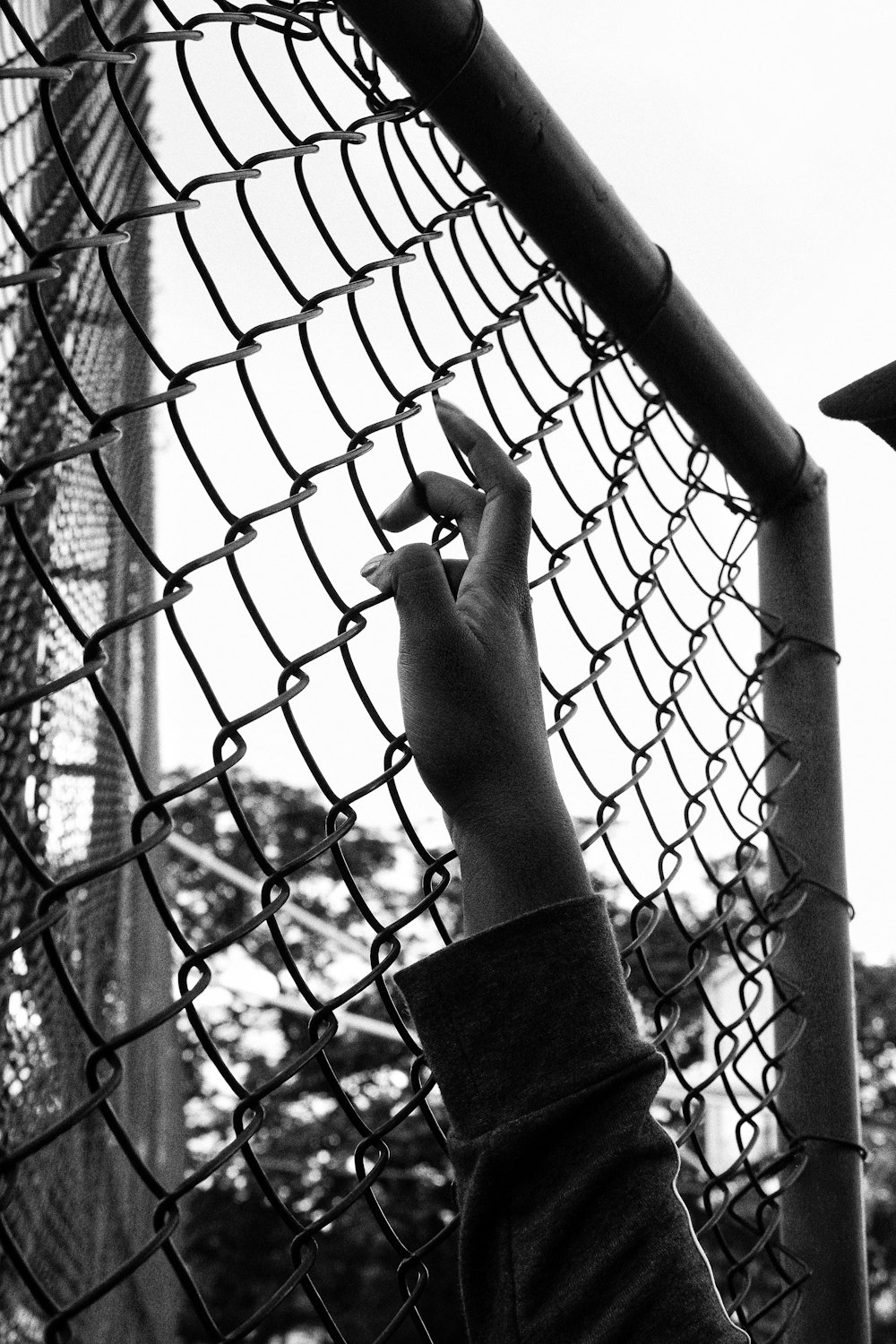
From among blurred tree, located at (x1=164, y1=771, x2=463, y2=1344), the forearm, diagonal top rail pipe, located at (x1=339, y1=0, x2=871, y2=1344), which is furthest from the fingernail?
blurred tree, located at (x1=164, y1=771, x2=463, y2=1344)

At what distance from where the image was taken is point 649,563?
1.46 meters

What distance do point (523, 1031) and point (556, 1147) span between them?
7 cm

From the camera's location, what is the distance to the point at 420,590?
2.63ft

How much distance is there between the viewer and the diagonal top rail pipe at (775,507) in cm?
106

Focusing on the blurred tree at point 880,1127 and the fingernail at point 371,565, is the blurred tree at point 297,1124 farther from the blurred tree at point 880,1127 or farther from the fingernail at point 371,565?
the fingernail at point 371,565

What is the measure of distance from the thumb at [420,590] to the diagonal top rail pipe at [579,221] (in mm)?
442

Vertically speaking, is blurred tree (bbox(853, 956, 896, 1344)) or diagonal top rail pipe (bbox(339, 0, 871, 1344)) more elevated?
diagonal top rail pipe (bbox(339, 0, 871, 1344))

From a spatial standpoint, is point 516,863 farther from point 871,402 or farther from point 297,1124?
point 297,1124

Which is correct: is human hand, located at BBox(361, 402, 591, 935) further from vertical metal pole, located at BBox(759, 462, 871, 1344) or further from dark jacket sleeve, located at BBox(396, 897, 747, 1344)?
vertical metal pole, located at BBox(759, 462, 871, 1344)

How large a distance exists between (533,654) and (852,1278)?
980mm

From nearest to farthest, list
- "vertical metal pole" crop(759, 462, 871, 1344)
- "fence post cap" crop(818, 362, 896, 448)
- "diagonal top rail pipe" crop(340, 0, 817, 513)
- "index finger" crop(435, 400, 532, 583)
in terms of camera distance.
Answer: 1. "index finger" crop(435, 400, 532, 583)
2. "diagonal top rail pipe" crop(340, 0, 817, 513)
3. "fence post cap" crop(818, 362, 896, 448)
4. "vertical metal pole" crop(759, 462, 871, 1344)

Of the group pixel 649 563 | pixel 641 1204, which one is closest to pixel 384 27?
pixel 649 563

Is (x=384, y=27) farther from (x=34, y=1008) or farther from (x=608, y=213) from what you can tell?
(x=34, y=1008)

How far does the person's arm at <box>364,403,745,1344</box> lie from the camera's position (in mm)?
710
